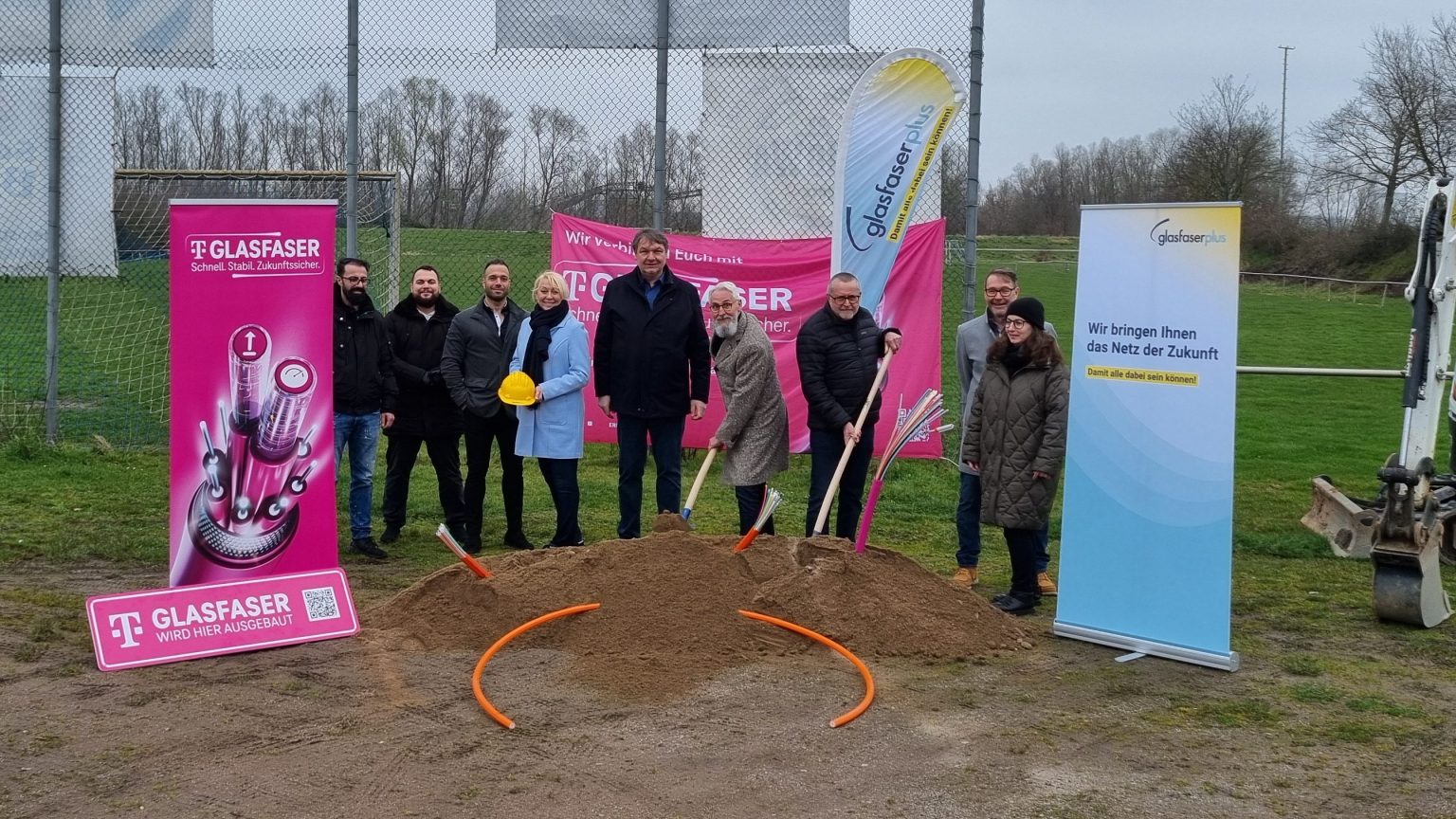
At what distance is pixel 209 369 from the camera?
6.82 metres

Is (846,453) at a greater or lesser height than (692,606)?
greater

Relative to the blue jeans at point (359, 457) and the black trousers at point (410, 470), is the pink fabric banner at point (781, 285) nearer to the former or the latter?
the black trousers at point (410, 470)

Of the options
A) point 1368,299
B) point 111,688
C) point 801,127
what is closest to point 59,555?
point 111,688

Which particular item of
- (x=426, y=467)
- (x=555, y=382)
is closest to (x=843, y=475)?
(x=555, y=382)

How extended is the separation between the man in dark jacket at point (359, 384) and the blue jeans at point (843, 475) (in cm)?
276

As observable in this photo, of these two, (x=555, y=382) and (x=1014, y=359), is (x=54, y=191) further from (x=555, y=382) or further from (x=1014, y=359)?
(x=1014, y=359)

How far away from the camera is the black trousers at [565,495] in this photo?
331 inches

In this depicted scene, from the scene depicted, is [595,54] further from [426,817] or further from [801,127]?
[426,817]

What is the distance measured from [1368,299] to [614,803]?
38568mm

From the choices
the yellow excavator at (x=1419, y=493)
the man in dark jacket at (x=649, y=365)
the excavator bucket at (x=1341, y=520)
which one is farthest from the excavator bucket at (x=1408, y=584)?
the man in dark jacket at (x=649, y=365)

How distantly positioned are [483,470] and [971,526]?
129 inches

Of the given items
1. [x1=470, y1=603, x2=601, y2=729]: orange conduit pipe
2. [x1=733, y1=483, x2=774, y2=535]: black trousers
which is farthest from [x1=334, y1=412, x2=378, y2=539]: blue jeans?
[x1=470, y1=603, x2=601, y2=729]: orange conduit pipe

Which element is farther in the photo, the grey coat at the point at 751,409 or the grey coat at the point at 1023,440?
the grey coat at the point at 751,409

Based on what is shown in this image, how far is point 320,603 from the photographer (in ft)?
21.3
